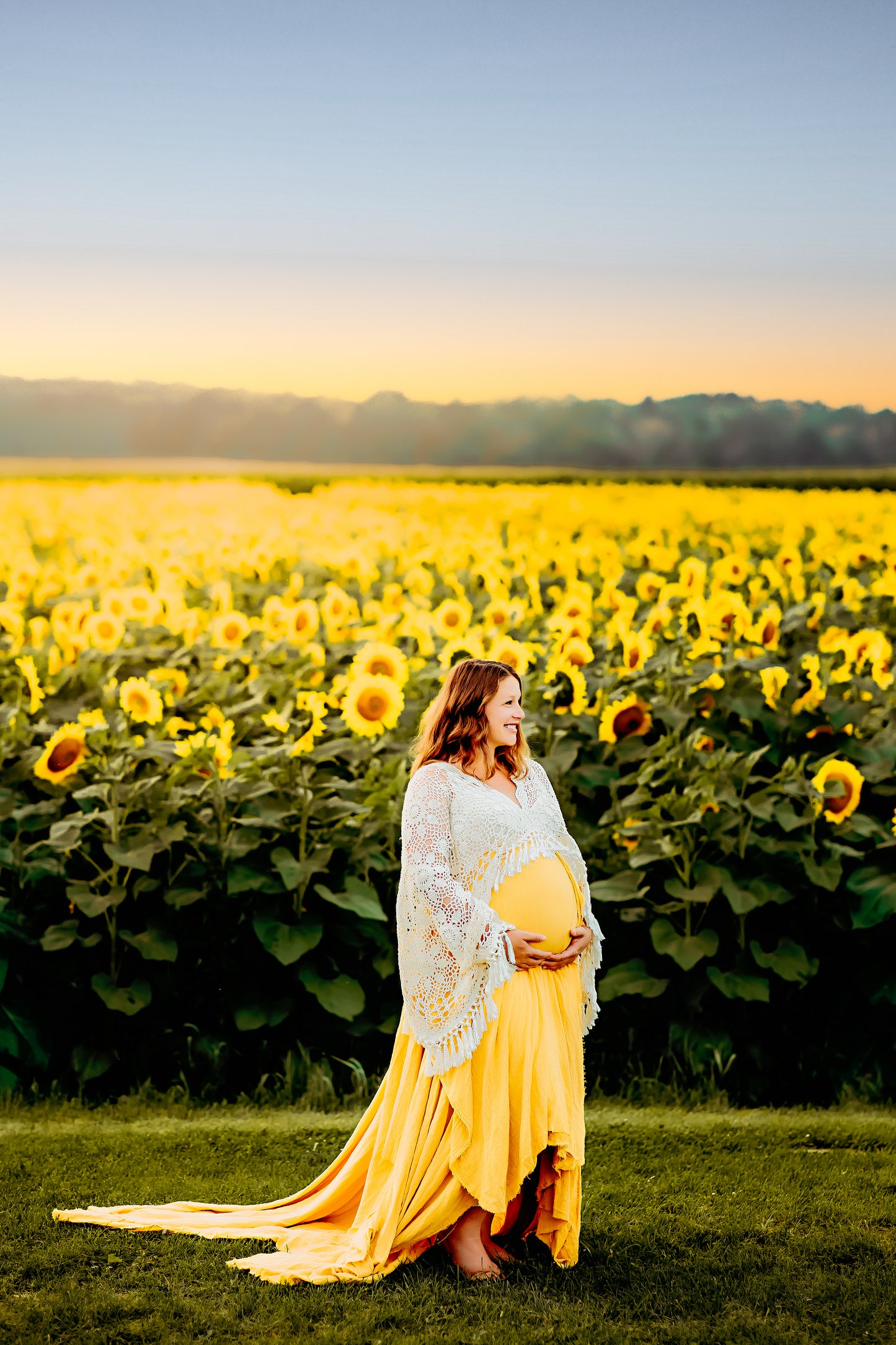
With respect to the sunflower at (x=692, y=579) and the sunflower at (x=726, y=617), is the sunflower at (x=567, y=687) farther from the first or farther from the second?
the sunflower at (x=692, y=579)

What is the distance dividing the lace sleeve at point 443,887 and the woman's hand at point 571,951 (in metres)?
0.11

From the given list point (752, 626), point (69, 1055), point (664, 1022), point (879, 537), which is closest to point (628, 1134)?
point (664, 1022)

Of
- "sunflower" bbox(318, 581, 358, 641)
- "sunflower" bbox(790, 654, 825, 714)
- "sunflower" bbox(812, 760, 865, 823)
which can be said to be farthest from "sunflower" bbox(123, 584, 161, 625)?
"sunflower" bbox(812, 760, 865, 823)

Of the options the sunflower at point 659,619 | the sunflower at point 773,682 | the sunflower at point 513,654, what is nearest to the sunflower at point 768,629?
the sunflower at point 659,619

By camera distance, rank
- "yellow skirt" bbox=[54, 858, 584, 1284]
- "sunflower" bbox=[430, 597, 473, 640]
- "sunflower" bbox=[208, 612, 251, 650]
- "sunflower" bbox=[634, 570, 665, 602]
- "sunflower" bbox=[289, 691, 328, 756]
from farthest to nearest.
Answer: "sunflower" bbox=[634, 570, 665, 602] → "sunflower" bbox=[430, 597, 473, 640] → "sunflower" bbox=[208, 612, 251, 650] → "sunflower" bbox=[289, 691, 328, 756] → "yellow skirt" bbox=[54, 858, 584, 1284]

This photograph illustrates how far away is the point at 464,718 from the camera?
3.85 metres

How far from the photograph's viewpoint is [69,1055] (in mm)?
5734

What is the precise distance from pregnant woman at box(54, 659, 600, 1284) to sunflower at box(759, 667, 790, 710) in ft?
9.31

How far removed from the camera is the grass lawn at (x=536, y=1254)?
356cm

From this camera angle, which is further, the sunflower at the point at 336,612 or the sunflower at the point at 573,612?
the sunflower at the point at 336,612

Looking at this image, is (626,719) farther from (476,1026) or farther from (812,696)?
(476,1026)

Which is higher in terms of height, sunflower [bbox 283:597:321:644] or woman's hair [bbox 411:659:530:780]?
woman's hair [bbox 411:659:530:780]

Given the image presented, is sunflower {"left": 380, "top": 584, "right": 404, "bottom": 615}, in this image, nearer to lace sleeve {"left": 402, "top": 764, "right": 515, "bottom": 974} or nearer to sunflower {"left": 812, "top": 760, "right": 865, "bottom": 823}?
sunflower {"left": 812, "top": 760, "right": 865, "bottom": 823}

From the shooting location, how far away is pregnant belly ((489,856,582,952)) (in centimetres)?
376
